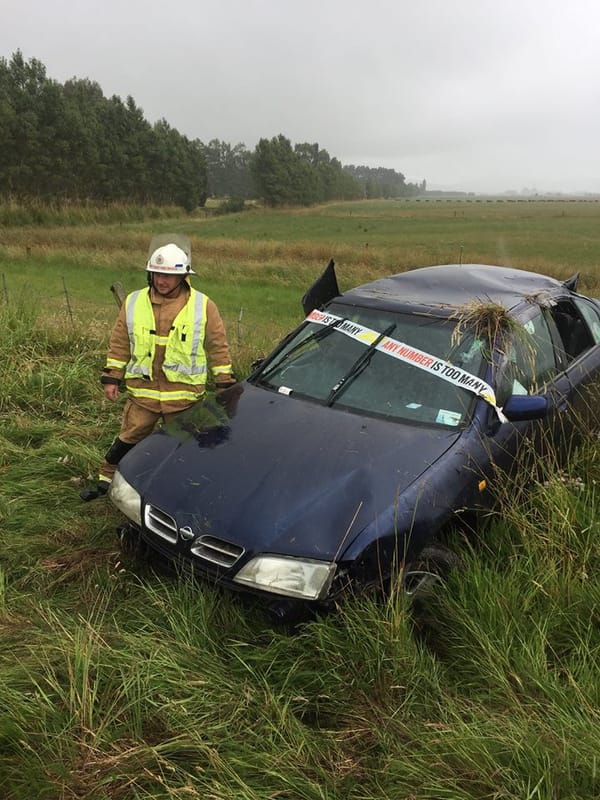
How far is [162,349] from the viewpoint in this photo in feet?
12.4

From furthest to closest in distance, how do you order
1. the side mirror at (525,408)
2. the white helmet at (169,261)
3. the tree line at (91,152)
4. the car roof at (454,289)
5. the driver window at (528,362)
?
the tree line at (91,152), the car roof at (454,289), the white helmet at (169,261), the driver window at (528,362), the side mirror at (525,408)

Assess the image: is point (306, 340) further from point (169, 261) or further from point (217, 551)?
point (217, 551)

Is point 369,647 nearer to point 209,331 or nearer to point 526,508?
point 526,508

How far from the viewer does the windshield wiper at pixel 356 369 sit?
3.22 metres

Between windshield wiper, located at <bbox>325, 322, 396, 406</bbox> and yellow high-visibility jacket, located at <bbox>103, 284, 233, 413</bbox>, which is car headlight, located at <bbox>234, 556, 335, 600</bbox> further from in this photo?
yellow high-visibility jacket, located at <bbox>103, 284, 233, 413</bbox>

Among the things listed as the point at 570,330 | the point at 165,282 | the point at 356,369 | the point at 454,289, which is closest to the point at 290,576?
the point at 356,369

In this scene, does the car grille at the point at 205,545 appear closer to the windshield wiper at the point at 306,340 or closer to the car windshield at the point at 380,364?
the car windshield at the point at 380,364

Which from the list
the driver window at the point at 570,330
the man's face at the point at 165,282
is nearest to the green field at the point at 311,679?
the driver window at the point at 570,330

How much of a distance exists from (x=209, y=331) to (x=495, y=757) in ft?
9.67

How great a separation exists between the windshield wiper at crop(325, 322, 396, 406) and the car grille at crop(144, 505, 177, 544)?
1.12m

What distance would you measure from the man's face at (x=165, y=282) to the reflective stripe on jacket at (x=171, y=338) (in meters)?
0.13

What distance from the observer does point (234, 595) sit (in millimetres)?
2340

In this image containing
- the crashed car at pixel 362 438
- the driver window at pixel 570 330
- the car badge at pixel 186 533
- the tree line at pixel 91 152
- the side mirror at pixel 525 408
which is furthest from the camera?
the tree line at pixel 91 152

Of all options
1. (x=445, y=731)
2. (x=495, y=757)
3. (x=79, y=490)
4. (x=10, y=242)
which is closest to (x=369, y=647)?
(x=445, y=731)
